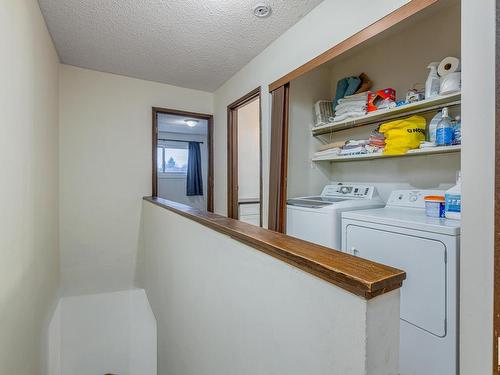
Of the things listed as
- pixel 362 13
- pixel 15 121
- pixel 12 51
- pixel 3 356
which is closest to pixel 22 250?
pixel 3 356

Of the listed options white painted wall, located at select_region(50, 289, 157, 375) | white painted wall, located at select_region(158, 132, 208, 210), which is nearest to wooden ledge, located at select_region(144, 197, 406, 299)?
white painted wall, located at select_region(50, 289, 157, 375)

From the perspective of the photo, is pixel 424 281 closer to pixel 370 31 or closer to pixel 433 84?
pixel 433 84

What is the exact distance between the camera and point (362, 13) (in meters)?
1.58

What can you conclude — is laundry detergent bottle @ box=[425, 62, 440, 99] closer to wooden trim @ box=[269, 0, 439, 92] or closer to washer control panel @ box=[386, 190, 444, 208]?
wooden trim @ box=[269, 0, 439, 92]

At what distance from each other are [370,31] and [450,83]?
568 millimetres

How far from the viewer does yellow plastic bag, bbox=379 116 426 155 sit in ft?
6.07

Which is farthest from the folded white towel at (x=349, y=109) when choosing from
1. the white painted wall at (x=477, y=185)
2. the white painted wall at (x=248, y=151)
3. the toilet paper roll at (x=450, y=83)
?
the white painted wall at (x=248, y=151)

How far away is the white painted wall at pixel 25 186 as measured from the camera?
1.32 m

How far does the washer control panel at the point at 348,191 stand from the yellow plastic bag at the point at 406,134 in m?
0.47

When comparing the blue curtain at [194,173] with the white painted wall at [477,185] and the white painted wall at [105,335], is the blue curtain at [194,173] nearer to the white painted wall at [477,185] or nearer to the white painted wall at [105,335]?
the white painted wall at [105,335]

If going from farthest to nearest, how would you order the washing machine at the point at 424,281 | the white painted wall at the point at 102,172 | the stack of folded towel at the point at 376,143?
1. the white painted wall at the point at 102,172
2. the stack of folded towel at the point at 376,143
3. the washing machine at the point at 424,281

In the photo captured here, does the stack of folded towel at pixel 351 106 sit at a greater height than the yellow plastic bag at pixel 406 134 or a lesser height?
greater

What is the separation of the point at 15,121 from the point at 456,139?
258 centimetres

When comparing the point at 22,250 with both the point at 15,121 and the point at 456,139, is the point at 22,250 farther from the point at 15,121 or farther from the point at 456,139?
A: the point at 456,139
